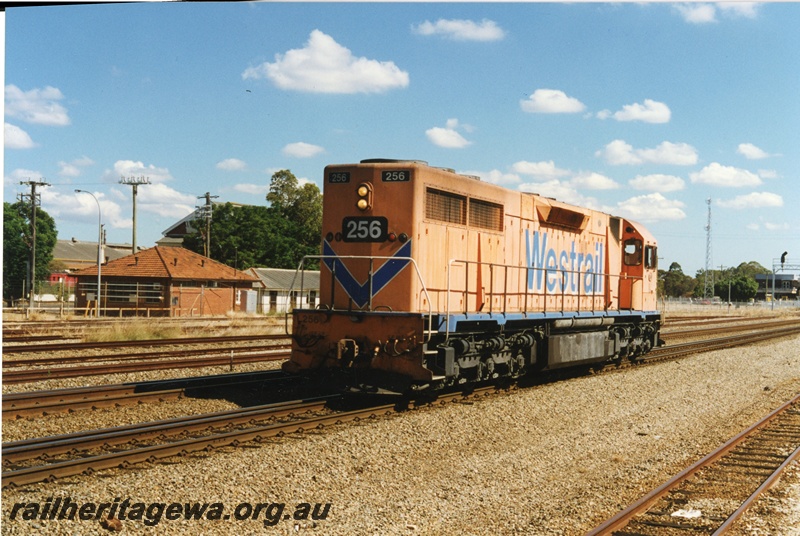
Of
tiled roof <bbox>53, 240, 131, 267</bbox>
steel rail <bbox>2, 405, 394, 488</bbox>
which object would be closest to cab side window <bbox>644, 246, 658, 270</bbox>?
steel rail <bbox>2, 405, 394, 488</bbox>

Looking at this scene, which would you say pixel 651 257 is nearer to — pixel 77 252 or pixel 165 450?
pixel 165 450

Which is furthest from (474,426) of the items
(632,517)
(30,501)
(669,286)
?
(669,286)

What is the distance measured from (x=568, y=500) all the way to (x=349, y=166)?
21.1ft

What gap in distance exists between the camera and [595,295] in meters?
16.2

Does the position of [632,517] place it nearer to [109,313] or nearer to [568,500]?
[568,500]

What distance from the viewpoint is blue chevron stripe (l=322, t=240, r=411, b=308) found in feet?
36.2

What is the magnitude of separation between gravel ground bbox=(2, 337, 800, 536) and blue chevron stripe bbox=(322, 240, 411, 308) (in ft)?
6.55

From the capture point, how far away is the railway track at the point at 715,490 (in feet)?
19.9

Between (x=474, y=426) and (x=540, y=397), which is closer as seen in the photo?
(x=474, y=426)

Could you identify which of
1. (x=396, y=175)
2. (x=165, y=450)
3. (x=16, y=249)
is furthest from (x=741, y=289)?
(x=165, y=450)

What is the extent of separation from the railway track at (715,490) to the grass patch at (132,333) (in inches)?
726

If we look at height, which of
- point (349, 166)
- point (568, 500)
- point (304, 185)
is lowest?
point (568, 500)

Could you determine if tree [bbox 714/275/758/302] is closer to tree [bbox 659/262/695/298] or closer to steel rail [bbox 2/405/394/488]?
tree [bbox 659/262/695/298]

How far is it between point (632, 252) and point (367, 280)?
9528 millimetres
